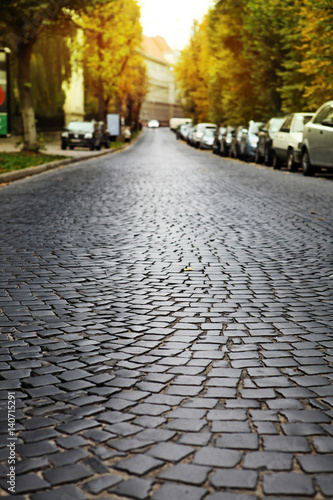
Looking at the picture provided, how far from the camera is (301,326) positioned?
15.8 feet

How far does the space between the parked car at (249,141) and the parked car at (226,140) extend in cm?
319

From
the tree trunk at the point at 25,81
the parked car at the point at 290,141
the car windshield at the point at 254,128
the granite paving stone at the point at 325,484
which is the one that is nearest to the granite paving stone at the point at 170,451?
the granite paving stone at the point at 325,484

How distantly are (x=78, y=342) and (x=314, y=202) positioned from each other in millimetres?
9284

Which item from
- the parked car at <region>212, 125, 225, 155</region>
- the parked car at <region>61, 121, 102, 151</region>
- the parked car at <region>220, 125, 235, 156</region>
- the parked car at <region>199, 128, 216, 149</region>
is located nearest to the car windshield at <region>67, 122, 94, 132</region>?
the parked car at <region>61, 121, 102, 151</region>

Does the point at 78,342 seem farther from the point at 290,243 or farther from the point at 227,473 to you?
the point at 290,243

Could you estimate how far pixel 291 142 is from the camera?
22.1 meters

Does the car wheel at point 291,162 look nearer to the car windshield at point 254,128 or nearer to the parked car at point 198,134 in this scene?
the car windshield at point 254,128

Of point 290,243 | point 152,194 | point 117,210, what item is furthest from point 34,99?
point 290,243

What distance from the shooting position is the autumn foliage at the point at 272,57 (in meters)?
24.1

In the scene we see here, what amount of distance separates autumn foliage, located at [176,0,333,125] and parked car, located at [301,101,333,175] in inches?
154

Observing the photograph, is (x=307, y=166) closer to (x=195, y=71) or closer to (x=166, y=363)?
(x=166, y=363)

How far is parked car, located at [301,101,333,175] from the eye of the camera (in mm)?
18484

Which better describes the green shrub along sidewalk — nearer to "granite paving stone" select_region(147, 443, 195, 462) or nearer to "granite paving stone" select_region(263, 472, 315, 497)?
"granite paving stone" select_region(147, 443, 195, 462)

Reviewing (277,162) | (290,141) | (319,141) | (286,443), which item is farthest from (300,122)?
(286,443)
